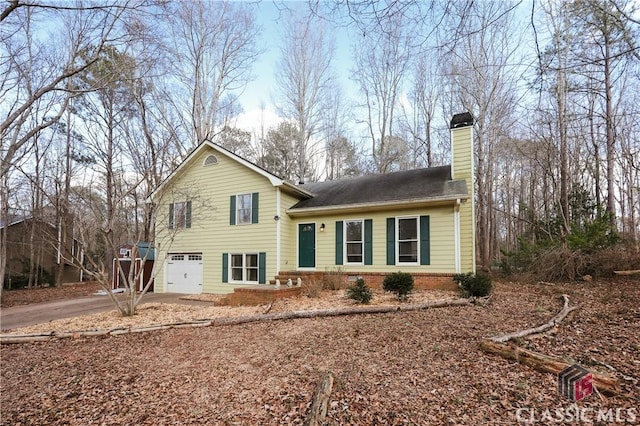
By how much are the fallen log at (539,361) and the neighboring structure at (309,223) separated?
5971 millimetres

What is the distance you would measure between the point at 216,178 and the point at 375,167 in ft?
38.1

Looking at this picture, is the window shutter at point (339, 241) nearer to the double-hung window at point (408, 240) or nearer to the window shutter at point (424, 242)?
the double-hung window at point (408, 240)

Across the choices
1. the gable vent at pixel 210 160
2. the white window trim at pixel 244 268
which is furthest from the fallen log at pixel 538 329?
the gable vent at pixel 210 160

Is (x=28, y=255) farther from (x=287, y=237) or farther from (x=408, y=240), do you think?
(x=408, y=240)

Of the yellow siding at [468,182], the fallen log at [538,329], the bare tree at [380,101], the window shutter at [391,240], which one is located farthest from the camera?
the bare tree at [380,101]

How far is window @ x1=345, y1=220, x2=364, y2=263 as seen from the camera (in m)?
11.4

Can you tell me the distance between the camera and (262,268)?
11.8m

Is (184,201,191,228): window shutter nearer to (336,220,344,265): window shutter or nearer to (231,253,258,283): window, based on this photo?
(231,253,258,283): window

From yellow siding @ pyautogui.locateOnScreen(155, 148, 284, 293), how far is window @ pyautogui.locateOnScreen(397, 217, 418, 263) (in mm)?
4373

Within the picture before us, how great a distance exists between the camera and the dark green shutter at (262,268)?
11742 mm

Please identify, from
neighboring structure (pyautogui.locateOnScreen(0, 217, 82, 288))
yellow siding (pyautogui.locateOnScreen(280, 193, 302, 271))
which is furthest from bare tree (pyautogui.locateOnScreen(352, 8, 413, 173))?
neighboring structure (pyautogui.locateOnScreen(0, 217, 82, 288))

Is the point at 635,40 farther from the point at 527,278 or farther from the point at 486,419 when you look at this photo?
the point at 486,419

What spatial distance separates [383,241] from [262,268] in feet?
14.5

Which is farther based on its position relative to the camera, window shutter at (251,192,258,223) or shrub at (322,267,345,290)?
window shutter at (251,192,258,223)
